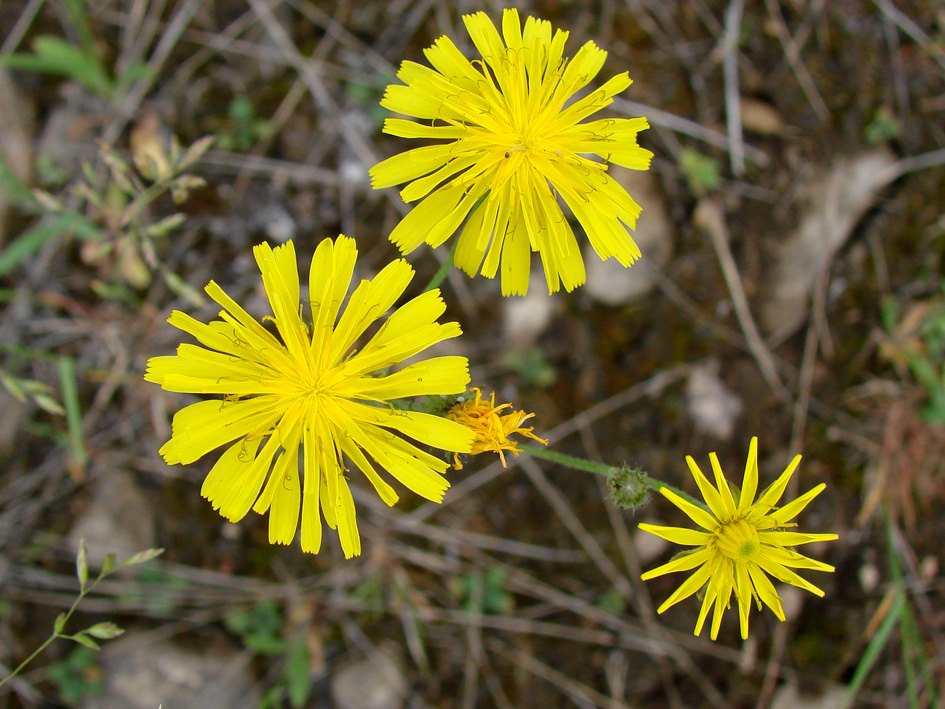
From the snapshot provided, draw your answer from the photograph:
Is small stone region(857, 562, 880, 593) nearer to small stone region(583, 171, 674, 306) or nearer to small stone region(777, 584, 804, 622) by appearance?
small stone region(777, 584, 804, 622)

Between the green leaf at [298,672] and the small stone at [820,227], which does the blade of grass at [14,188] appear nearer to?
the green leaf at [298,672]

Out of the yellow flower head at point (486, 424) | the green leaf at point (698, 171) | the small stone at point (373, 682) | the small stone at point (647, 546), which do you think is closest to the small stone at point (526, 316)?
the green leaf at point (698, 171)

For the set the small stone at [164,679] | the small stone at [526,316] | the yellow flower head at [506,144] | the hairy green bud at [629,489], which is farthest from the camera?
the small stone at [526,316]

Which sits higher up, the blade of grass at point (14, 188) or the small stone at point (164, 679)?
the blade of grass at point (14, 188)

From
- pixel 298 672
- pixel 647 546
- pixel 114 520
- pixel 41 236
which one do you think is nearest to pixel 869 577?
pixel 647 546

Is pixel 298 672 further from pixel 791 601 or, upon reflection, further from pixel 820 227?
pixel 820 227

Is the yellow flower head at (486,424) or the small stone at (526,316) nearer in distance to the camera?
the yellow flower head at (486,424)
